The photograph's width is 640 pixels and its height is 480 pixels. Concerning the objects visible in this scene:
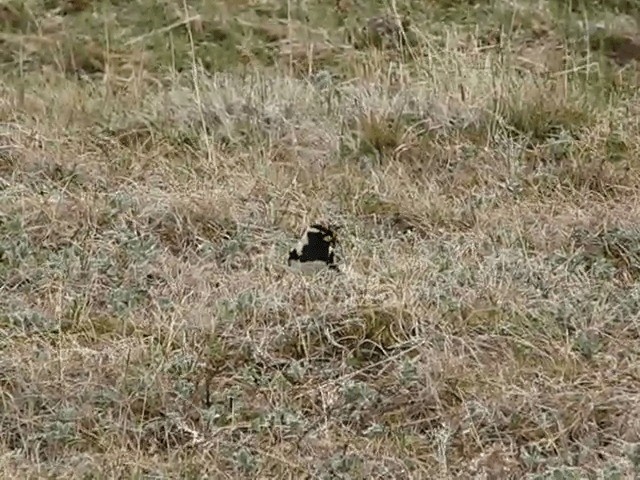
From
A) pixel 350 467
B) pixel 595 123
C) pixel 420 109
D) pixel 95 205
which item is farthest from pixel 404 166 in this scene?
pixel 350 467

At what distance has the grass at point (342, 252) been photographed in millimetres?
2725

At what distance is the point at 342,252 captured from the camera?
3570mm

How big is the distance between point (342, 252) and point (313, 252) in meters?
0.10

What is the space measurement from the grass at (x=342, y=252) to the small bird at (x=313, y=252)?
0.20 ft

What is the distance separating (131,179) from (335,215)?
857 millimetres

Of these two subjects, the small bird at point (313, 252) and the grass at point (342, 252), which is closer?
the grass at point (342, 252)

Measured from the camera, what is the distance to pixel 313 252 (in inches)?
140

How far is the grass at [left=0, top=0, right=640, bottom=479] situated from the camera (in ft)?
8.94

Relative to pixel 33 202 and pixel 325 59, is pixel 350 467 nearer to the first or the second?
pixel 33 202

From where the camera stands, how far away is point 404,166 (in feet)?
14.2

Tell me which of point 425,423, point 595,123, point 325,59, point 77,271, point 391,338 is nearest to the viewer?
point 425,423

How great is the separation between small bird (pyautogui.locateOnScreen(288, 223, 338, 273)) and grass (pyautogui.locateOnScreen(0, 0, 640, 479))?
62 mm

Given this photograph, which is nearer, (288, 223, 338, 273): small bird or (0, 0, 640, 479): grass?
(0, 0, 640, 479): grass

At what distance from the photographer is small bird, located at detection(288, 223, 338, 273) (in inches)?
136
